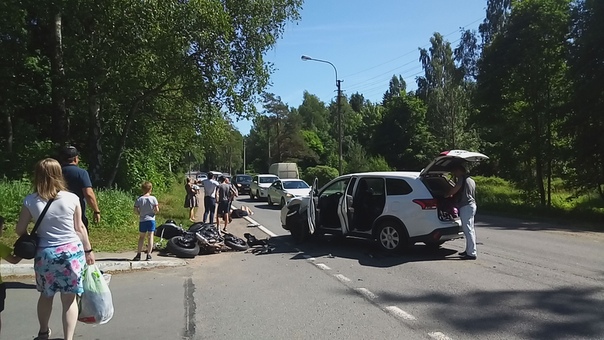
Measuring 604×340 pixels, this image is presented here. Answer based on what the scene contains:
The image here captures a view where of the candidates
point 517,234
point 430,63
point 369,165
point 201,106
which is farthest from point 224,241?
point 430,63

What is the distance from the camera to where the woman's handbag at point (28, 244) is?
4355mm

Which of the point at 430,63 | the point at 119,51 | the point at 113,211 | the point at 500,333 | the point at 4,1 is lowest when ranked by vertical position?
the point at 500,333

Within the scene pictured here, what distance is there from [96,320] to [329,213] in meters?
7.29

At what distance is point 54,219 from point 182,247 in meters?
5.63

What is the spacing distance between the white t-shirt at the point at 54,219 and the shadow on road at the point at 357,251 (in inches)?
230

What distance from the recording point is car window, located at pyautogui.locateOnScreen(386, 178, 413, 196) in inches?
393

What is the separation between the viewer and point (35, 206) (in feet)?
14.7

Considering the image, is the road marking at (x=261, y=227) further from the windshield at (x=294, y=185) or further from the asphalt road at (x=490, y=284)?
the windshield at (x=294, y=185)

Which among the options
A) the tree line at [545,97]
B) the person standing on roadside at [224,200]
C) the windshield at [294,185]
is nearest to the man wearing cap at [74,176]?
the person standing on roadside at [224,200]

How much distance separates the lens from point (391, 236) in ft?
32.9

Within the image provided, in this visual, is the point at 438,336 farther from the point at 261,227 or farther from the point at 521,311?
the point at 261,227

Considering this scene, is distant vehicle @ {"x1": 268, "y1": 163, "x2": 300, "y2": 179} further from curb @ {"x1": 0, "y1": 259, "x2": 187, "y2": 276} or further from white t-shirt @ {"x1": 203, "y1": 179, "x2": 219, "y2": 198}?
curb @ {"x1": 0, "y1": 259, "x2": 187, "y2": 276}

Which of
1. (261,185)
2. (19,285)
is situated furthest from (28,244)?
(261,185)

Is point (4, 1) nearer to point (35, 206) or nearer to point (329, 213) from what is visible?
point (329, 213)
